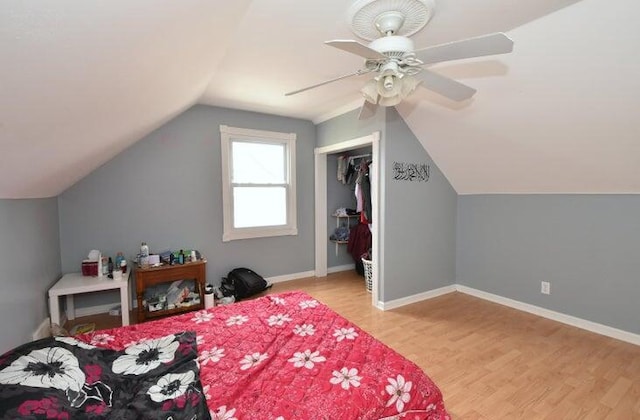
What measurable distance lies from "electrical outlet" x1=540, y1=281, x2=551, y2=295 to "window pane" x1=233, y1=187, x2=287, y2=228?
312 centimetres

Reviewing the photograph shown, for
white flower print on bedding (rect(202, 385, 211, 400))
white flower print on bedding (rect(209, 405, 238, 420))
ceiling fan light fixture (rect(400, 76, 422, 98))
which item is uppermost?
ceiling fan light fixture (rect(400, 76, 422, 98))

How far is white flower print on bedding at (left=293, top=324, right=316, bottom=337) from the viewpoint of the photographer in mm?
1770

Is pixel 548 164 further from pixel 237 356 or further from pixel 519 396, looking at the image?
pixel 237 356

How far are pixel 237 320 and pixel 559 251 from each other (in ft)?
10.5

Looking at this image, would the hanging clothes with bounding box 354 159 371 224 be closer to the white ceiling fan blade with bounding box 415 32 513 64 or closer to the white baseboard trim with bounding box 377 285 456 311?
the white baseboard trim with bounding box 377 285 456 311

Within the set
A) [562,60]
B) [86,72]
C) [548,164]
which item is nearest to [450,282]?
[548,164]

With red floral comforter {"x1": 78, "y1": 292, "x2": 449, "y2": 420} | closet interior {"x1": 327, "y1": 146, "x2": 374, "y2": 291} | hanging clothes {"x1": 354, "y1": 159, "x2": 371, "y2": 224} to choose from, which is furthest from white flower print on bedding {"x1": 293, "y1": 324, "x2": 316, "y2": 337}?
closet interior {"x1": 327, "y1": 146, "x2": 374, "y2": 291}

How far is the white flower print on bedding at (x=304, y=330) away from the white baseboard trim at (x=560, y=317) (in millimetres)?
2706

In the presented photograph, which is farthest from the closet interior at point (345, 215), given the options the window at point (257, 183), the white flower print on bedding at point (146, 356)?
the white flower print on bedding at point (146, 356)

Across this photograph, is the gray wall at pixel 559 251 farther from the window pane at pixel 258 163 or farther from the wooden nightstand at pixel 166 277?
the wooden nightstand at pixel 166 277

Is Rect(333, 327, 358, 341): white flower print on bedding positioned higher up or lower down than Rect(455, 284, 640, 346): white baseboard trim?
higher up

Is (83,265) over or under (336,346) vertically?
over

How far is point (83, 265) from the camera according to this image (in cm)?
278

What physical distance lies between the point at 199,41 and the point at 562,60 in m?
2.30
